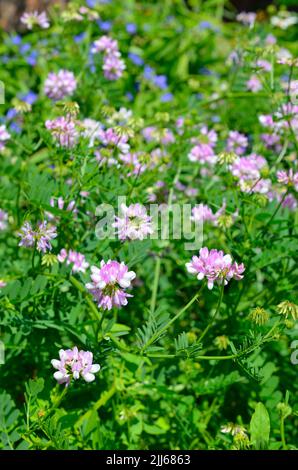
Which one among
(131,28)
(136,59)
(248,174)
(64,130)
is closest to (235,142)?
(248,174)

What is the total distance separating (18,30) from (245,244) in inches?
113

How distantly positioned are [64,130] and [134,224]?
1.27 feet

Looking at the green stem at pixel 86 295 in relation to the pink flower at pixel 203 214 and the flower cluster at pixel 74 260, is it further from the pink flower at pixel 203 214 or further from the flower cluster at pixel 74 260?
the pink flower at pixel 203 214

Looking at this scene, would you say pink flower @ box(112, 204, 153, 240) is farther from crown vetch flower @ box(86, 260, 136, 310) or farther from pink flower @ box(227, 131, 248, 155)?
pink flower @ box(227, 131, 248, 155)

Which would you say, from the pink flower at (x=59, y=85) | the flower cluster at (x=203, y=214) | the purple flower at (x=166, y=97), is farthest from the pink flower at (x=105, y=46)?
the purple flower at (x=166, y=97)

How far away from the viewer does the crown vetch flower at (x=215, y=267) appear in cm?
149

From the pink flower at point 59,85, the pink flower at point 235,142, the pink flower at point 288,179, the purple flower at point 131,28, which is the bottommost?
the pink flower at point 288,179

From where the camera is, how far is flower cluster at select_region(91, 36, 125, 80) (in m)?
2.36

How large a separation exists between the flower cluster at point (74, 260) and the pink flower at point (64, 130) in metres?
0.29

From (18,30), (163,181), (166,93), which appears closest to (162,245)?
(163,181)

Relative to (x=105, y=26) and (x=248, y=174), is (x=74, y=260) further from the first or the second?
(x=105, y=26)

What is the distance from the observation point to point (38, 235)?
1.67m

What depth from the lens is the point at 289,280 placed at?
1948mm

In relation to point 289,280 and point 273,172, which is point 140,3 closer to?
point 273,172
